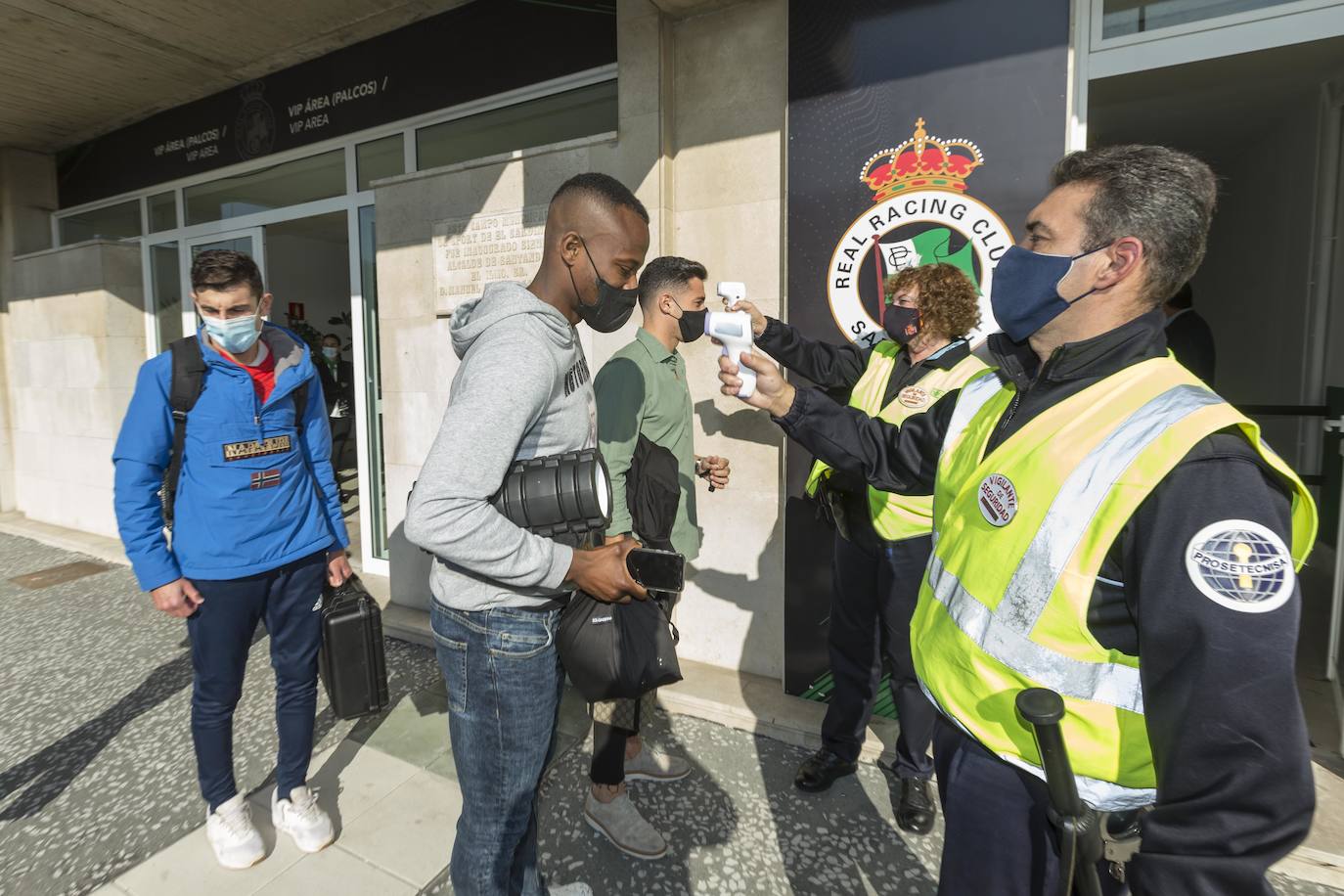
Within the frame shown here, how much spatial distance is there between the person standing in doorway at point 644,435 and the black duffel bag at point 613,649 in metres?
0.69

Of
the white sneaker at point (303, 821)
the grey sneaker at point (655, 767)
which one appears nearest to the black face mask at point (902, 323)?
the grey sneaker at point (655, 767)

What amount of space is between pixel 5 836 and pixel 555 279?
2.95 meters

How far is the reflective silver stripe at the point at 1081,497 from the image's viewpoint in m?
0.96

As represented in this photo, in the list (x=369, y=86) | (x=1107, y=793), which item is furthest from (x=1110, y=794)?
(x=369, y=86)

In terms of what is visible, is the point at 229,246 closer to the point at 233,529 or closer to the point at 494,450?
the point at 233,529

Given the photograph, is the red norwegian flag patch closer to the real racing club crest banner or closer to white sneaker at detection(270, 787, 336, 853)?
white sneaker at detection(270, 787, 336, 853)

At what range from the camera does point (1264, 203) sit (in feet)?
18.6

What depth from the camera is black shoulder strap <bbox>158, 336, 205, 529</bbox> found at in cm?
205

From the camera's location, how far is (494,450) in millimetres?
1285

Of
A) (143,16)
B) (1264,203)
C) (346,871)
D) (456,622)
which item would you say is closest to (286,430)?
(456,622)

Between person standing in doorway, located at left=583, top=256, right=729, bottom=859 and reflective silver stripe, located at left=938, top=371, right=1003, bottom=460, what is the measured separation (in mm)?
1087

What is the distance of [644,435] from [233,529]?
140cm

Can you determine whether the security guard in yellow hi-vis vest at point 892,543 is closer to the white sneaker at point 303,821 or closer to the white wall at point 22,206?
the white sneaker at point 303,821

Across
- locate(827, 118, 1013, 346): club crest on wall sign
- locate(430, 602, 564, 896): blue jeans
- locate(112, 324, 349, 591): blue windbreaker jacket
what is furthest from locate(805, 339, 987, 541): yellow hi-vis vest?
locate(112, 324, 349, 591): blue windbreaker jacket
